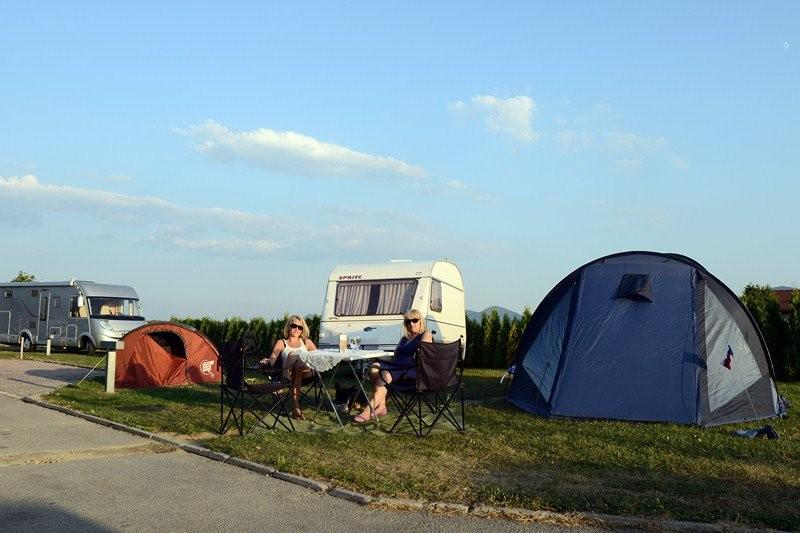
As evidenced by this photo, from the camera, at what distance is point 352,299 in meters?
16.0

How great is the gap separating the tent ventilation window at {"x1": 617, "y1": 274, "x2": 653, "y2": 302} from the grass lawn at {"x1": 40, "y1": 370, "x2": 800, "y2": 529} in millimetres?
1773

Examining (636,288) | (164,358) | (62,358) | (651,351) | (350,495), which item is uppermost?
(636,288)

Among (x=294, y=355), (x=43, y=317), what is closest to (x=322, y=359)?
(x=294, y=355)

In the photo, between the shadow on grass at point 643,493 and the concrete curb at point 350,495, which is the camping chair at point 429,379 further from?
the concrete curb at point 350,495

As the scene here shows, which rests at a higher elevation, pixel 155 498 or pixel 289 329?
pixel 289 329

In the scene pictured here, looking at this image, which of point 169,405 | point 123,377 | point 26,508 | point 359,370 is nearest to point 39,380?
point 123,377

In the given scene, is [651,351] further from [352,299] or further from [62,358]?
[62,358]

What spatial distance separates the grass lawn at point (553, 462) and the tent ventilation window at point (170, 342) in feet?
15.4

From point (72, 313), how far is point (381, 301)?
44.5ft

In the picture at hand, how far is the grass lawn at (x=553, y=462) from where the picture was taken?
5.50m

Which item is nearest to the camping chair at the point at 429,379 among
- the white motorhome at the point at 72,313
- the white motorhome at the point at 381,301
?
the white motorhome at the point at 381,301

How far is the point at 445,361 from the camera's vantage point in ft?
28.2

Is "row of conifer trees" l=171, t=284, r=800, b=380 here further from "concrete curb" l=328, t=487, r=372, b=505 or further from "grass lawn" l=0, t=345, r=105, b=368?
"concrete curb" l=328, t=487, r=372, b=505

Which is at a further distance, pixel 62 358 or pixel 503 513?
pixel 62 358
